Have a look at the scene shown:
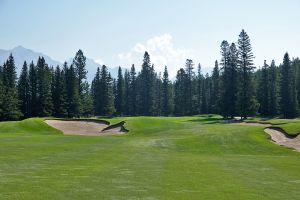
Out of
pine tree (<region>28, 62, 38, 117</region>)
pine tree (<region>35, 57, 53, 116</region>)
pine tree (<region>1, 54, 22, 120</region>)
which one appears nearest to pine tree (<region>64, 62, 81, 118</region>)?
pine tree (<region>35, 57, 53, 116</region>)

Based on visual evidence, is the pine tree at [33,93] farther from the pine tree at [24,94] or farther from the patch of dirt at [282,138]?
the patch of dirt at [282,138]

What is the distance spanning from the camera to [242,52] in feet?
315

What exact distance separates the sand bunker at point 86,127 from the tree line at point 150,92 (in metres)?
35.1

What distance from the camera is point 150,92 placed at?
14662 centimetres

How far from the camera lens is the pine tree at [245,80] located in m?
92.8

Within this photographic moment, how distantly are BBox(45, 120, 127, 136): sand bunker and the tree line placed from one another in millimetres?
35106

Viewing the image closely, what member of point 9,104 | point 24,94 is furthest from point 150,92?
point 9,104

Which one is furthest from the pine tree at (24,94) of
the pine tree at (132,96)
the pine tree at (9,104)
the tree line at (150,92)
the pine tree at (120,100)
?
the pine tree at (132,96)

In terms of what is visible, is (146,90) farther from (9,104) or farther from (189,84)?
(9,104)

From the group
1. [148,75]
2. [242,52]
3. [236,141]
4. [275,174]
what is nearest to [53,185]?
[275,174]

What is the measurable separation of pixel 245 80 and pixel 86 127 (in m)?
42.7

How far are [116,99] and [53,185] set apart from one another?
136 m

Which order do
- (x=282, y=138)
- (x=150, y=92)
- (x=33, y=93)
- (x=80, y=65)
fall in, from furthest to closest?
(x=150, y=92) < (x=80, y=65) < (x=33, y=93) < (x=282, y=138)

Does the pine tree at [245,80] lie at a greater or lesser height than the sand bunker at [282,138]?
greater
